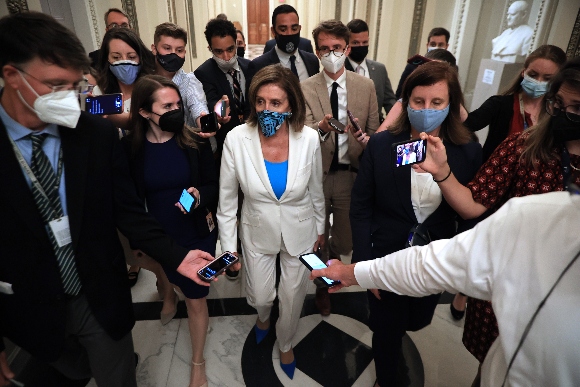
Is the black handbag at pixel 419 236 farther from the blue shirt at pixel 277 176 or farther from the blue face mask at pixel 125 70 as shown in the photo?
the blue face mask at pixel 125 70

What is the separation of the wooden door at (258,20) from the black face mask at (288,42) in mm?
16099

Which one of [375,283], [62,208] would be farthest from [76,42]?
[375,283]

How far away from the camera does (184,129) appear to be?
2219mm

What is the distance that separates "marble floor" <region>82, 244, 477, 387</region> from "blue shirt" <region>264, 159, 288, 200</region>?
127 cm

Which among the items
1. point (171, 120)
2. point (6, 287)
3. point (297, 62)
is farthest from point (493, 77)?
point (6, 287)

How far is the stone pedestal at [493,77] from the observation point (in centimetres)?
482

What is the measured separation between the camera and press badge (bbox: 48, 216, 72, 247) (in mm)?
1401

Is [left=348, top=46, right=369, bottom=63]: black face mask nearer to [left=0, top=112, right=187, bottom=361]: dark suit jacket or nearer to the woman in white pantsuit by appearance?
the woman in white pantsuit

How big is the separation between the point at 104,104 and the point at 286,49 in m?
1.86

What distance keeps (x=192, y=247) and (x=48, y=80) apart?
128 cm

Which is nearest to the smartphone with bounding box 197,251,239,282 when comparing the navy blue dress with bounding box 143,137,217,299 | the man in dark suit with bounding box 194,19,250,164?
the navy blue dress with bounding box 143,137,217,299

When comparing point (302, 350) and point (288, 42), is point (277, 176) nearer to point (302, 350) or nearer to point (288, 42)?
point (302, 350)

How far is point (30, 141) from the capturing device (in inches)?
53.8

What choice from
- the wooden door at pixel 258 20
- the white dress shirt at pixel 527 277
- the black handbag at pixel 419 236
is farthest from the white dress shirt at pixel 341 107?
the wooden door at pixel 258 20
